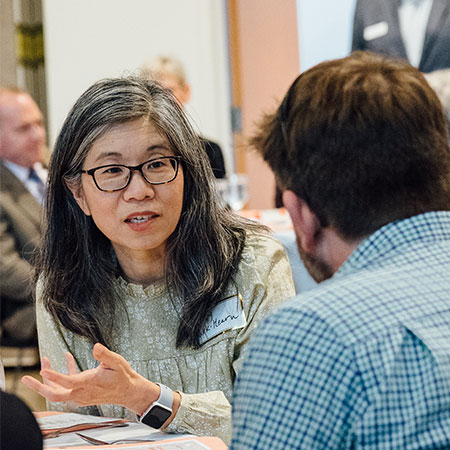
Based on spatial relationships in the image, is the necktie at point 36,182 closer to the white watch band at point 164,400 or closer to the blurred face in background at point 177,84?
the blurred face in background at point 177,84

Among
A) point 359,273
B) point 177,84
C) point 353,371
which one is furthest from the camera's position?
point 177,84

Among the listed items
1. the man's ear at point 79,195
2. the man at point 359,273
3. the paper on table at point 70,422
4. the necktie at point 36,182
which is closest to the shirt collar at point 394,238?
the man at point 359,273

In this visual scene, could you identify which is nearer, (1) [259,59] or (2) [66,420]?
(2) [66,420]

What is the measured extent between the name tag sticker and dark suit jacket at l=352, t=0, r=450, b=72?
2 centimetres

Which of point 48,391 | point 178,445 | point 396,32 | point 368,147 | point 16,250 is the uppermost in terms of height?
point 396,32

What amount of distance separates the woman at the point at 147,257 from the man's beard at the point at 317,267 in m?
0.74

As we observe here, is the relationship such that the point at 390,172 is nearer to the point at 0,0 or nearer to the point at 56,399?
the point at 56,399

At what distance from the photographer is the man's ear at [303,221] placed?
1072mm

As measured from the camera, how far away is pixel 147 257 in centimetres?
202

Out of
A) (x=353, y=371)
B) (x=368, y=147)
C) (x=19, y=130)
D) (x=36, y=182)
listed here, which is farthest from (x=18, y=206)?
(x=353, y=371)

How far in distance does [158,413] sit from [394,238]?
0.82 metres

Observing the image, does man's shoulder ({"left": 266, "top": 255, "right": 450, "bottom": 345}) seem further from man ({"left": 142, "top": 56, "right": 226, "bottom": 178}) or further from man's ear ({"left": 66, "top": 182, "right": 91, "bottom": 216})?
man ({"left": 142, "top": 56, "right": 226, "bottom": 178})

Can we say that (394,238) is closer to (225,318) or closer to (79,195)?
(225,318)

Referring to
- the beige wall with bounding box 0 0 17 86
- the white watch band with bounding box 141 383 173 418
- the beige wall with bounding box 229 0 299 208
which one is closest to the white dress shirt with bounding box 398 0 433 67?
the beige wall with bounding box 229 0 299 208
